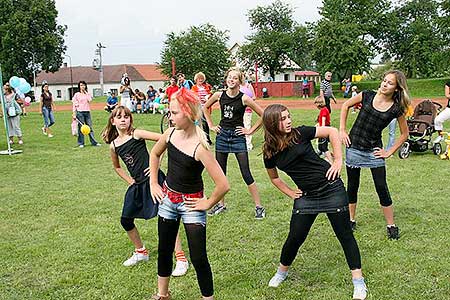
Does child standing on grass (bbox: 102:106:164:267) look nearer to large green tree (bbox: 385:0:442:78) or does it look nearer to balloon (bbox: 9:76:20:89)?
balloon (bbox: 9:76:20:89)

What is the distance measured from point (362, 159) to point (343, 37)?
39861 mm

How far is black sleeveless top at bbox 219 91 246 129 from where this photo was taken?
5.96m

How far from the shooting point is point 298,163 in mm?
3852

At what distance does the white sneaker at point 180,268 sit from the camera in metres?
4.45

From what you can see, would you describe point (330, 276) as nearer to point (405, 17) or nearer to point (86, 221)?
point (86, 221)

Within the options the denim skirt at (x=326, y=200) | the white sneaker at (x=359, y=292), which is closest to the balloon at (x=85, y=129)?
the denim skirt at (x=326, y=200)

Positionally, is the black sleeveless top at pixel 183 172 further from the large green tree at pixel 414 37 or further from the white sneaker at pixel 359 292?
the large green tree at pixel 414 37

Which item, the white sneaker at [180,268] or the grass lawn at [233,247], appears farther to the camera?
the white sneaker at [180,268]

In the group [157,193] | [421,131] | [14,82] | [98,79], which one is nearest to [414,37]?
[421,131]

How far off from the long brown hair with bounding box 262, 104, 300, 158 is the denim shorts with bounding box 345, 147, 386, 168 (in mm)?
1542

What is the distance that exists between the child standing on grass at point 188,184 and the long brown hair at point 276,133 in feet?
2.00

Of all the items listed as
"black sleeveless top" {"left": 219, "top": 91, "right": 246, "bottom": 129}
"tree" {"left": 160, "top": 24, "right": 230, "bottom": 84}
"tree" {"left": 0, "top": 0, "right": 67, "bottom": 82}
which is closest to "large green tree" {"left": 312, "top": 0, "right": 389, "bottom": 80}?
"tree" {"left": 160, "top": 24, "right": 230, "bottom": 84}

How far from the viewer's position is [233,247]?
16.9ft

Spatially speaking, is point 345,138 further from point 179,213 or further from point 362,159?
point 179,213
